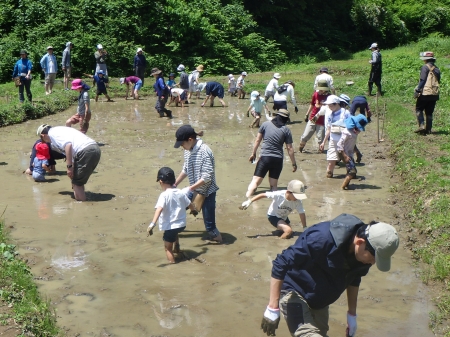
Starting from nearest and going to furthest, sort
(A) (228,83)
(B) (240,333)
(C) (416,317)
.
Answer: (B) (240,333) → (C) (416,317) → (A) (228,83)

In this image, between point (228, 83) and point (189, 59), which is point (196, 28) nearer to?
point (189, 59)

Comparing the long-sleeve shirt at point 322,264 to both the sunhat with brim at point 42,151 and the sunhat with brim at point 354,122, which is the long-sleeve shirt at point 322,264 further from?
the sunhat with brim at point 42,151

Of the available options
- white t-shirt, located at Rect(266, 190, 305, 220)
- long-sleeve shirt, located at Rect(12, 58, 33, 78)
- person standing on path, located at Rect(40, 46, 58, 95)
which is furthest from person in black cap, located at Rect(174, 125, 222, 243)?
person standing on path, located at Rect(40, 46, 58, 95)

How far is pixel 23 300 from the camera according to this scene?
6707 millimetres

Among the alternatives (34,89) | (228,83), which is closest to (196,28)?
(228,83)

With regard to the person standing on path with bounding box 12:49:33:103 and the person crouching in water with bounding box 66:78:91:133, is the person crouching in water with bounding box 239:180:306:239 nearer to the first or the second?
the person crouching in water with bounding box 66:78:91:133

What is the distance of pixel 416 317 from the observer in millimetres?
7152

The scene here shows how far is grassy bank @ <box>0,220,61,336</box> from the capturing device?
6195 mm

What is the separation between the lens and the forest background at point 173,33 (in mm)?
29688

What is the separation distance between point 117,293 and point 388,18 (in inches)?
1575

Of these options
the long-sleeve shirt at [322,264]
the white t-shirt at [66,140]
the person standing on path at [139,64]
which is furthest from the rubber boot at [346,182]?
the person standing on path at [139,64]

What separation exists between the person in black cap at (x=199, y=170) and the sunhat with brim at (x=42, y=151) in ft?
15.2

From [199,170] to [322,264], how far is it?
173 inches

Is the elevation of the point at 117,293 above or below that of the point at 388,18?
below
